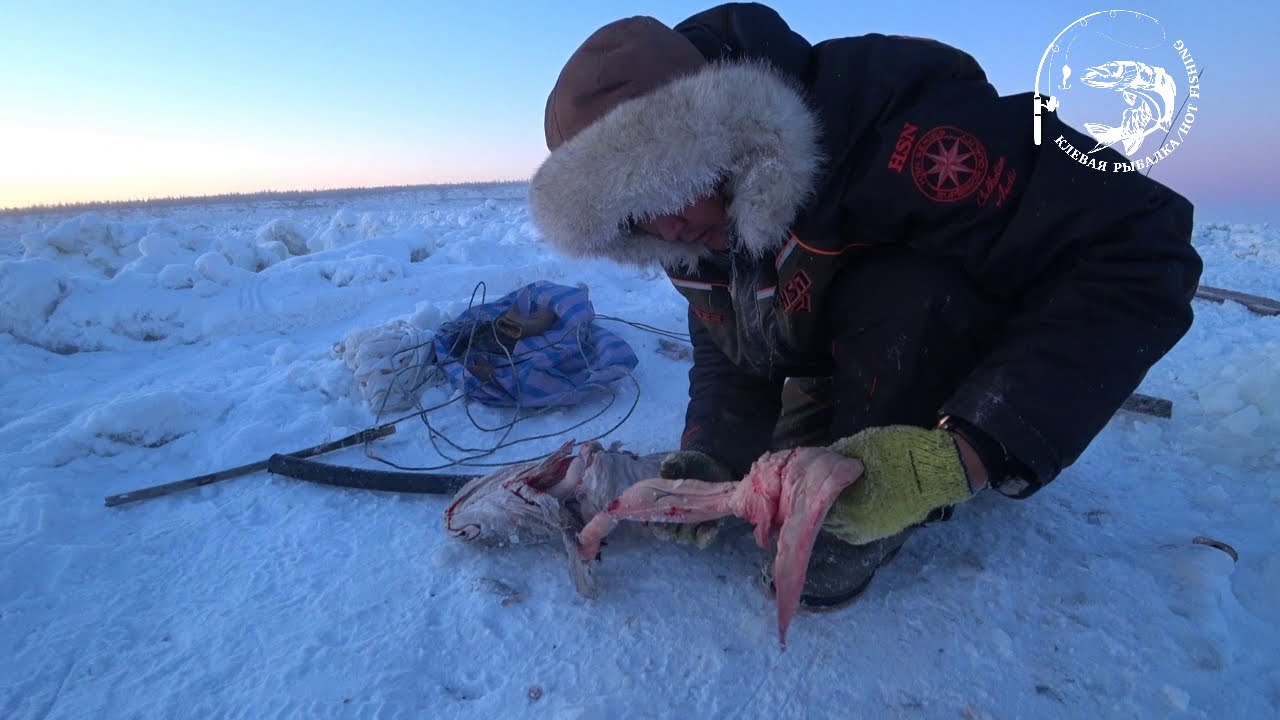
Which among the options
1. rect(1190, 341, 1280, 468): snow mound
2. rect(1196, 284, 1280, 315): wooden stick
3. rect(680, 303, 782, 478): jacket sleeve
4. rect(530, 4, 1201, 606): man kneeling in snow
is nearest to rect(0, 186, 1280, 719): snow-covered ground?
rect(1190, 341, 1280, 468): snow mound

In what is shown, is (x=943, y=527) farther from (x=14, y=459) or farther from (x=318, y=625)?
(x=14, y=459)

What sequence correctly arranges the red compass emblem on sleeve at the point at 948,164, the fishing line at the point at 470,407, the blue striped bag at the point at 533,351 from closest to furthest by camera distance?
the red compass emblem on sleeve at the point at 948,164
the fishing line at the point at 470,407
the blue striped bag at the point at 533,351

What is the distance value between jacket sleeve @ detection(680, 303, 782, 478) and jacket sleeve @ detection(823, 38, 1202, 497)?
0.70 meters

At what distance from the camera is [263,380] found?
3.00 metres

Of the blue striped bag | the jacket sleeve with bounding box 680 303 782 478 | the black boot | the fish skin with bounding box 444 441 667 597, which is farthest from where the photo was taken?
the blue striped bag

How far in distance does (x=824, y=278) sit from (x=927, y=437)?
46cm

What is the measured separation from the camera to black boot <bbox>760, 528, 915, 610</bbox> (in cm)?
130

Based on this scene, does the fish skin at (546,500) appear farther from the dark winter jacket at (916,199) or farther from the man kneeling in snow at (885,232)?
the dark winter jacket at (916,199)

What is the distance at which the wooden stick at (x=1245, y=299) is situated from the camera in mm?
3340

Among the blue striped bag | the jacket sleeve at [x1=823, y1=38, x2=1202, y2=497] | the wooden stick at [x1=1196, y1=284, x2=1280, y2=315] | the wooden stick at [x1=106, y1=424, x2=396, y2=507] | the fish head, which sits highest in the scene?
the jacket sleeve at [x1=823, y1=38, x2=1202, y2=497]

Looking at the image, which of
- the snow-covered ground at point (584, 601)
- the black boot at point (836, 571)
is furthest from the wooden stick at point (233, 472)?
the black boot at point (836, 571)

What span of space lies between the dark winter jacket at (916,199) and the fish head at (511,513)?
64 cm

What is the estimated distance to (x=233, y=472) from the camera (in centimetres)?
213

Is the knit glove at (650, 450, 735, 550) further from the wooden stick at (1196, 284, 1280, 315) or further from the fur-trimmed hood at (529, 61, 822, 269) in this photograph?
the wooden stick at (1196, 284, 1280, 315)
